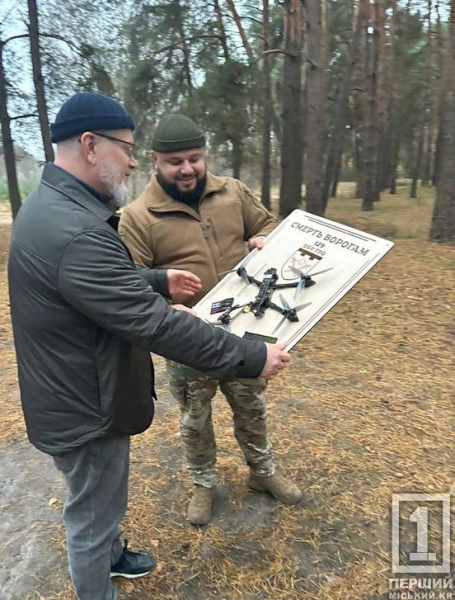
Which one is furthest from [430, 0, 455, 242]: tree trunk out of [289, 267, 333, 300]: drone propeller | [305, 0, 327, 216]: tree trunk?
[289, 267, 333, 300]: drone propeller

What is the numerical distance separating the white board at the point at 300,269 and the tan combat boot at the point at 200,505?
3.51ft

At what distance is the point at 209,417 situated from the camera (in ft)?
9.01

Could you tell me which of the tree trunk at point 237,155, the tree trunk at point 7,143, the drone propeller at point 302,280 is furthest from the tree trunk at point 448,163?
the tree trunk at point 7,143

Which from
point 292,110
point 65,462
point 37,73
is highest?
point 37,73

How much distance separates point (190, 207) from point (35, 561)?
6.33ft

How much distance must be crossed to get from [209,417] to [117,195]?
1.39 meters

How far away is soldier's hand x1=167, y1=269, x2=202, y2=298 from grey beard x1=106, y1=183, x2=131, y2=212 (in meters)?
0.52

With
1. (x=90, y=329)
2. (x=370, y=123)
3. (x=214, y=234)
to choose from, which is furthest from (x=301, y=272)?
(x=370, y=123)

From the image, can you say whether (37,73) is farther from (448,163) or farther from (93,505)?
(93,505)

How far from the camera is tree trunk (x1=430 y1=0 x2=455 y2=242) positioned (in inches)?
314

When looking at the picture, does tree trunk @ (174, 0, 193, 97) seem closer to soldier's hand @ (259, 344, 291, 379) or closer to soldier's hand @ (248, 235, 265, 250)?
soldier's hand @ (248, 235, 265, 250)

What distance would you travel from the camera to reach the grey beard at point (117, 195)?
1.81 meters

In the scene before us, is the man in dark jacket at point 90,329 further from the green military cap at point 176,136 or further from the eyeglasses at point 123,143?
the green military cap at point 176,136

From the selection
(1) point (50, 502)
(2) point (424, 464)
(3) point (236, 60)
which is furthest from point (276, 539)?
(3) point (236, 60)
